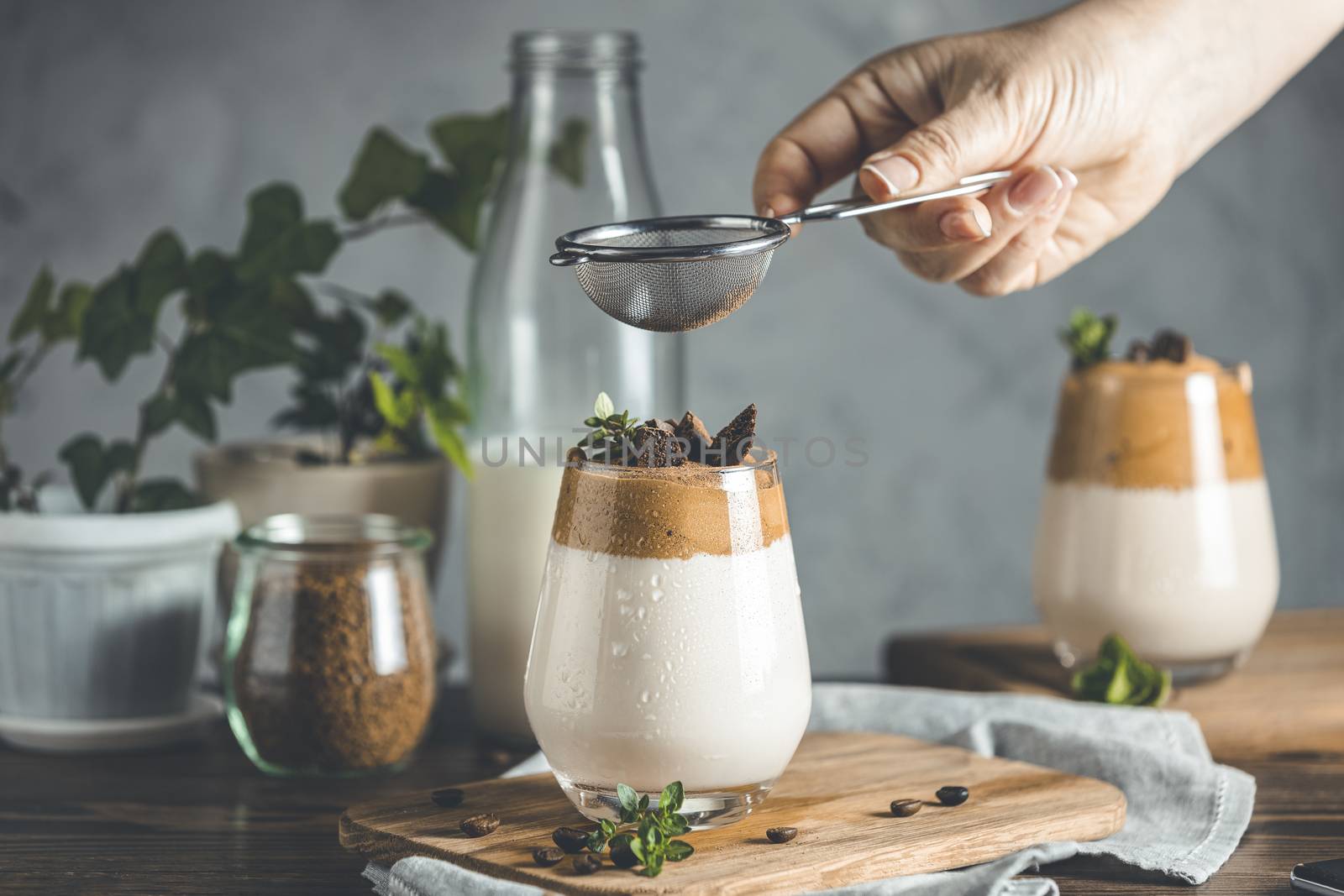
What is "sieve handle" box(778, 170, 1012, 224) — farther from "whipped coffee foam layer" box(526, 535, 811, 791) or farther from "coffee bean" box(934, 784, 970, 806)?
"coffee bean" box(934, 784, 970, 806)

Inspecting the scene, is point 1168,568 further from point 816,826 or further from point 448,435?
point 448,435

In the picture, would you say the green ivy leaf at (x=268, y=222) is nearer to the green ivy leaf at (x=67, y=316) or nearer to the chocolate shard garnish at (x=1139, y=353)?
the green ivy leaf at (x=67, y=316)

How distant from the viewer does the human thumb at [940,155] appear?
1.13 meters

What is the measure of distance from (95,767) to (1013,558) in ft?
5.92

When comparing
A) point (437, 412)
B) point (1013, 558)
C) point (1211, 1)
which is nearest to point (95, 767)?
point (437, 412)

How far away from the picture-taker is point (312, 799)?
3.92 ft

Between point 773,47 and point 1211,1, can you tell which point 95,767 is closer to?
point 1211,1

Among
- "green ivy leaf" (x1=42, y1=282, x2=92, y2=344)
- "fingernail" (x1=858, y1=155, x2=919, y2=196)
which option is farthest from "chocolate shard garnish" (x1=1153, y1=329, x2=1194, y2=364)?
Result: "green ivy leaf" (x1=42, y1=282, x2=92, y2=344)

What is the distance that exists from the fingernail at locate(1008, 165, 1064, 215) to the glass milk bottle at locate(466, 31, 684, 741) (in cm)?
41

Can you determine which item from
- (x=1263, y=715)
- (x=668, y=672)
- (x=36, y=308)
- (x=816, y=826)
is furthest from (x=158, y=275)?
(x=1263, y=715)

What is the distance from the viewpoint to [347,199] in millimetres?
1632

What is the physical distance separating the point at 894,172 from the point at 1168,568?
57 centimetres

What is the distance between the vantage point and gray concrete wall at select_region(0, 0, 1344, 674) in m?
2.24

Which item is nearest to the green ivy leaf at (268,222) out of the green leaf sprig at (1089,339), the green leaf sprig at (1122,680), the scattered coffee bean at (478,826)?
the scattered coffee bean at (478,826)
